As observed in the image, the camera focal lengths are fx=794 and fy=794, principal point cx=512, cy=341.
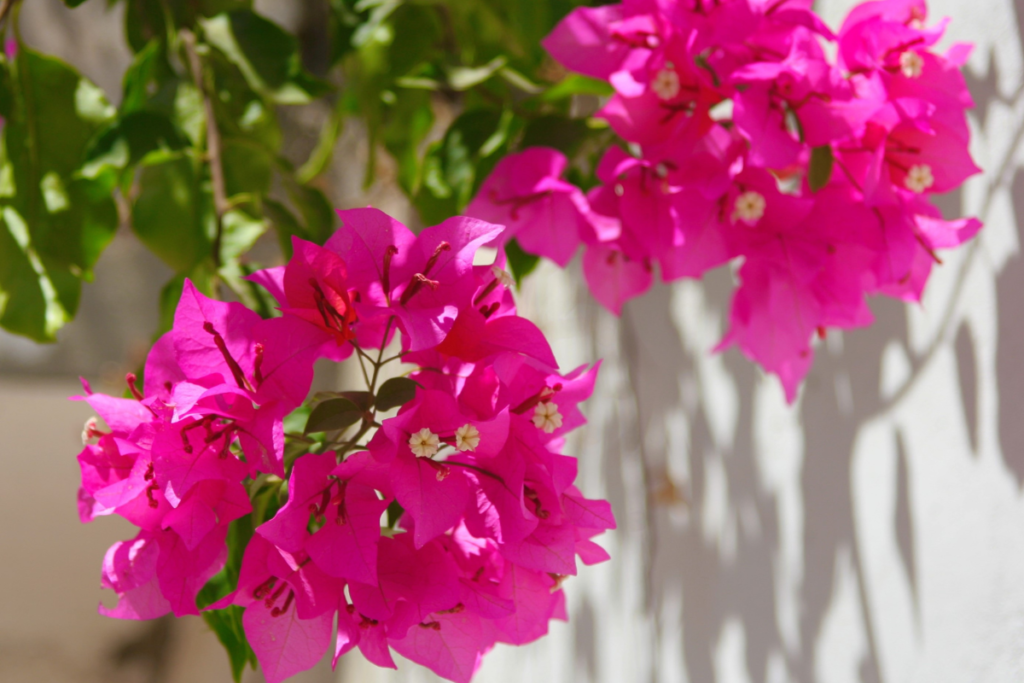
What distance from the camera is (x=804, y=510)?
757 millimetres

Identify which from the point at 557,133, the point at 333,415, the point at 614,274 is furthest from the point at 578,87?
the point at 333,415

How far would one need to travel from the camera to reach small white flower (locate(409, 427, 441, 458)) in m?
0.34

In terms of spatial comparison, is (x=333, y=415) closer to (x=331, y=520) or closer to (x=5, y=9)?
(x=331, y=520)

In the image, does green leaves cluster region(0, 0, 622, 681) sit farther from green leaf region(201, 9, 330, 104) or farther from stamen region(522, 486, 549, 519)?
stamen region(522, 486, 549, 519)

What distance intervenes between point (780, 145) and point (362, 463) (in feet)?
0.99

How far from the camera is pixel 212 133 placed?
64 centimetres

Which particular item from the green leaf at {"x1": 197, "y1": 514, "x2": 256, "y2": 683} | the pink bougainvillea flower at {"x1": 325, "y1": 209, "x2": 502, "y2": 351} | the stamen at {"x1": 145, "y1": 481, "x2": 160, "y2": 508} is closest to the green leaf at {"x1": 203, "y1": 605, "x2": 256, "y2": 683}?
the green leaf at {"x1": 197, "y1": 514, "x2": 256, "y2": 683}

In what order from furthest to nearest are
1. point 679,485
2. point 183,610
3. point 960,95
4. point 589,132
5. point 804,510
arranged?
point 679,485, point 804,510, point 589,132, point 960,95, point 183,610

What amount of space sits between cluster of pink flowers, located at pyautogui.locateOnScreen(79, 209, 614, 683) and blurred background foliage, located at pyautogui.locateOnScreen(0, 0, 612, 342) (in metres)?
0.17

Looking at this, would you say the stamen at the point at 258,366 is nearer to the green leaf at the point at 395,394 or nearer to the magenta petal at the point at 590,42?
the green leaf at the point at 395,394

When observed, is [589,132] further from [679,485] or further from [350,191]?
[350,191]

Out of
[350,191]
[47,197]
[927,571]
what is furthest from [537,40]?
[350,191]

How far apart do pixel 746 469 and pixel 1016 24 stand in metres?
0.48

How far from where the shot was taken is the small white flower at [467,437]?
33 centimetres
